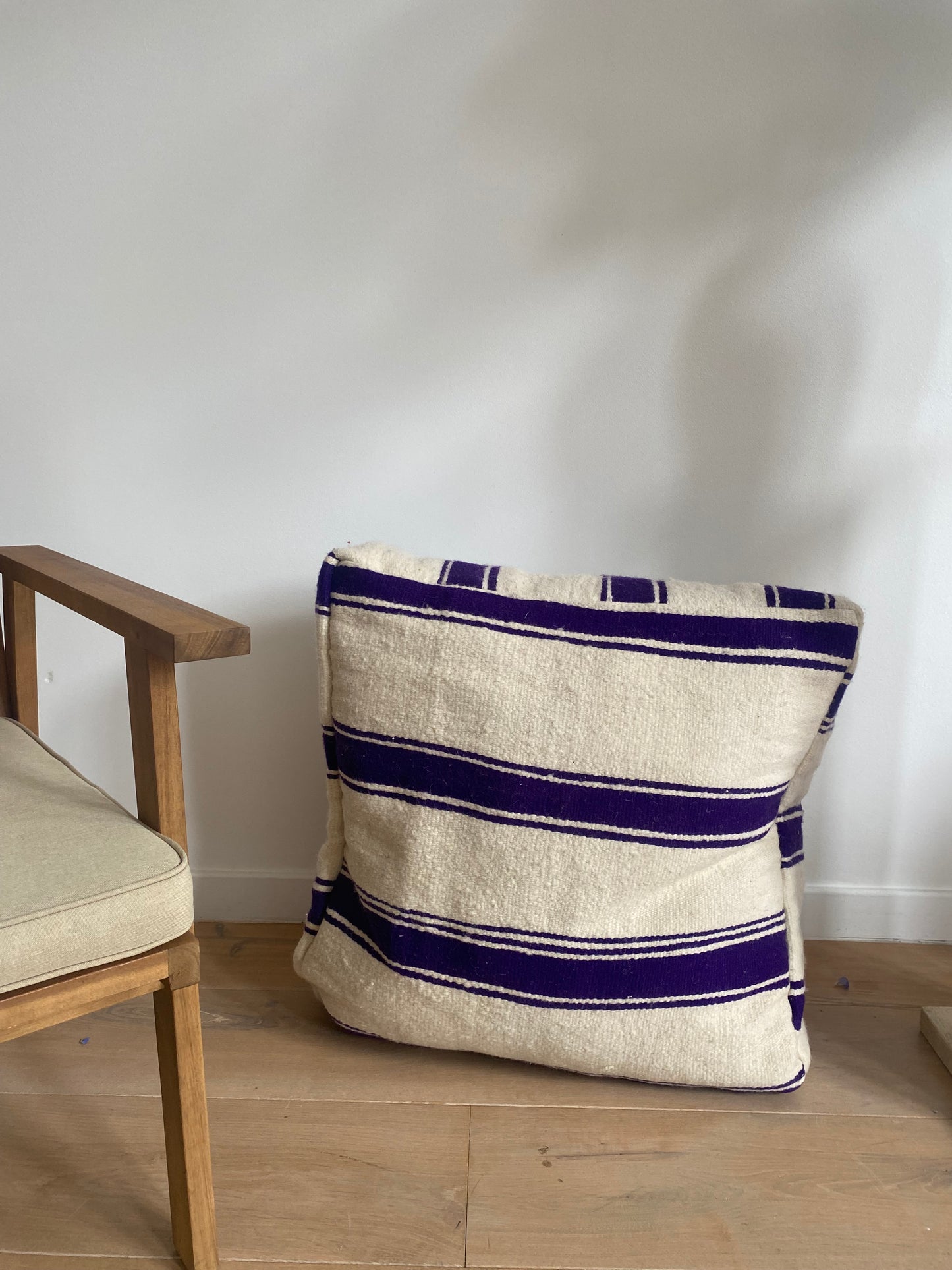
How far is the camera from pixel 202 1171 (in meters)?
0.83

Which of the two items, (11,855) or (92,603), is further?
(92,603)

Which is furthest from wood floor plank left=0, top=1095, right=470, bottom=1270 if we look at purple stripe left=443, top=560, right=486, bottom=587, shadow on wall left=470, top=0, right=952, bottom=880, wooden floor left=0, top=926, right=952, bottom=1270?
shadow on wall left=470, top=0, right=952, bottom=880

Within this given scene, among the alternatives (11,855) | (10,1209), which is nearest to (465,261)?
(11,855)

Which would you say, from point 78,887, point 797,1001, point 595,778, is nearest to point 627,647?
point 595,778

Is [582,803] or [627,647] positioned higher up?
[627,647]

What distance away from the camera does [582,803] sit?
40.4 inches

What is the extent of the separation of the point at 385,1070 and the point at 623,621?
601 mm

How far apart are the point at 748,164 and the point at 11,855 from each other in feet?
3.69

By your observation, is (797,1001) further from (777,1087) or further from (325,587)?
(325,587)

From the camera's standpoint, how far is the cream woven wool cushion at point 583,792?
102 cm

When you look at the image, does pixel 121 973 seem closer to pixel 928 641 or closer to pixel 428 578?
pixel 428 578

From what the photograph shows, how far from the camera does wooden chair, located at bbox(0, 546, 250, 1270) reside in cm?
74

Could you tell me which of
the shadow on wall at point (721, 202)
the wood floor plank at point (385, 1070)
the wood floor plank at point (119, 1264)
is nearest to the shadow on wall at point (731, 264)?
the shadow on wall at point (721, 202)

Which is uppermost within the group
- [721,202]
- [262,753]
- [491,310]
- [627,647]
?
[721,202]
